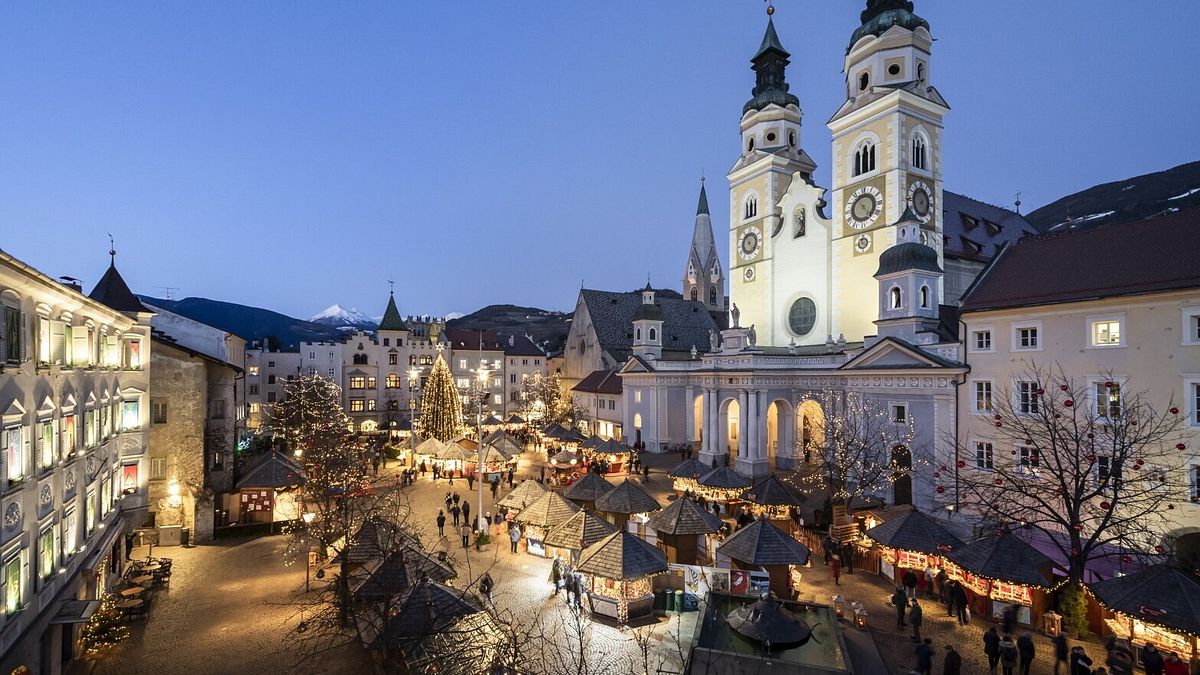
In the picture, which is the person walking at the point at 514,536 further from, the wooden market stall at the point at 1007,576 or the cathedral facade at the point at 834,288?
the cathedral facade at the point at 834,288

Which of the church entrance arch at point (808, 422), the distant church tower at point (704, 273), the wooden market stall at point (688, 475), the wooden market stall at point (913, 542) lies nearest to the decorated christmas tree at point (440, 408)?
the wooden market stall at point (688, 475)

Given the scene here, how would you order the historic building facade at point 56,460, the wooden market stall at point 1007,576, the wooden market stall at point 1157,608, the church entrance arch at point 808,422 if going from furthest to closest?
the church entrance arch at point 808,422, the wooden market stall at point 1007,576, the wooden market stall at point 1157,608, the historic building facade at point 56,460

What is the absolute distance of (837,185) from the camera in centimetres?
4144

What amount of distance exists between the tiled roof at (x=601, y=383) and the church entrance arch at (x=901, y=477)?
26549 millimetres

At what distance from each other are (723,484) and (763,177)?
2991cm

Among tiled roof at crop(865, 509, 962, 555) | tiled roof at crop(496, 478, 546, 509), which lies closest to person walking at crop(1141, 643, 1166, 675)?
tiled roof at crop(865, 509, 962, 555)

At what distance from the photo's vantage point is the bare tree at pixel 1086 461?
16.7 m

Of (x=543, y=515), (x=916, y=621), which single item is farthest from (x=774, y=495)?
(x=543, y=515)

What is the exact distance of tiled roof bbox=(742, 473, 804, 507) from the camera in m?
23.5

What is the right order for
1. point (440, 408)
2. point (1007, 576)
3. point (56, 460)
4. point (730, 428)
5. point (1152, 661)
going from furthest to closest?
point (730, 428), point (440, 408), point (1007, 576), point (56, 460), point (1152, 661)

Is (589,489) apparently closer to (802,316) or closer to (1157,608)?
(1157,608)

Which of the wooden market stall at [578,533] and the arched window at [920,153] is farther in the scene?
the arched window at [920,153]

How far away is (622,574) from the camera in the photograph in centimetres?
1554

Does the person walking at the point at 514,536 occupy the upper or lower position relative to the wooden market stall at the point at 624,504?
lower
